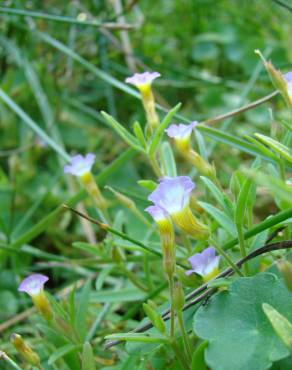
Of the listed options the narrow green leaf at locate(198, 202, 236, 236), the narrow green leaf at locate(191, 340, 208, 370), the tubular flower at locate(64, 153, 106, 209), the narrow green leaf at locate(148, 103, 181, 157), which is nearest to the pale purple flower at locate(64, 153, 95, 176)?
the tubular flower at locate(64, 153, 106, 209)

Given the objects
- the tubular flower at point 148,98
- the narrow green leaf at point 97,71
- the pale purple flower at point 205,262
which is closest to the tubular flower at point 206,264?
the pale purple flower at point 205,262

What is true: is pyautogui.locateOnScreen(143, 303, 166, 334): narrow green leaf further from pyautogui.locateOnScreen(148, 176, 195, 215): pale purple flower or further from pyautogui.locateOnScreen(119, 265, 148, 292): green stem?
pyautogui.locateOnScreen(119, 265, 148, 292): green stem

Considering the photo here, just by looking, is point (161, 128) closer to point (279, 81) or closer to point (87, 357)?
point (279, 81)

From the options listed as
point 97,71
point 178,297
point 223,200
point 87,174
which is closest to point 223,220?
point 223,200

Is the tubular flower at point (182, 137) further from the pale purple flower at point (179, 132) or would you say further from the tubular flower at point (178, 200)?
the tubular flower at point (178, 200)

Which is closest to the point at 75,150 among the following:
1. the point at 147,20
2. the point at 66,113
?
the point at 66,113

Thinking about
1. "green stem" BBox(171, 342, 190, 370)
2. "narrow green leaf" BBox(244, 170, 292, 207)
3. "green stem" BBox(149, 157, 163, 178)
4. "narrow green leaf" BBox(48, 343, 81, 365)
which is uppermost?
"narrow green leaf" BBox(244, 170, 292, 207)

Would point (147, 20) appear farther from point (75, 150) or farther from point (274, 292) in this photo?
point (274, 292)
